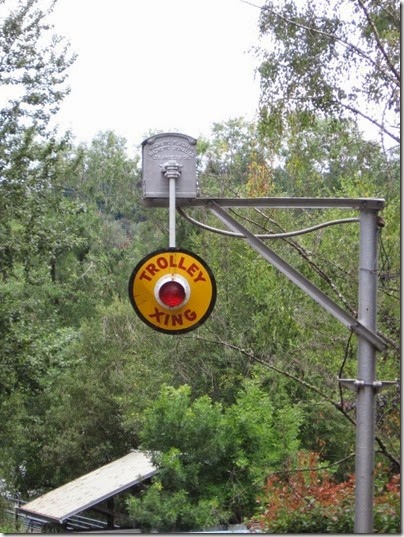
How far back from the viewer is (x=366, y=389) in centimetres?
570

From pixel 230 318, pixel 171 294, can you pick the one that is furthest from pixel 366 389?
pixel 230 318

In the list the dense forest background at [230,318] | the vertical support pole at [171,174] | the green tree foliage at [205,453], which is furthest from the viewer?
the green tree foliage at [205,453]

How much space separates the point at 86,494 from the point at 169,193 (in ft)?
61.6

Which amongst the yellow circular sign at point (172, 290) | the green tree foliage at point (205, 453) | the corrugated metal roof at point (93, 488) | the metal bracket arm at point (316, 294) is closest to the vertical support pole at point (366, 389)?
the metal bracket arm at point (316, 294)

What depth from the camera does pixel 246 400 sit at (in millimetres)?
20094

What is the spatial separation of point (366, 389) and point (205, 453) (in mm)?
14175

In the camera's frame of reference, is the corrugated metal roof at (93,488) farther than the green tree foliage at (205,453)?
Yes

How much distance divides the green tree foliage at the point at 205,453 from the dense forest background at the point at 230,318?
0.13ft

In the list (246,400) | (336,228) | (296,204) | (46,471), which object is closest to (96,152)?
(46,471)

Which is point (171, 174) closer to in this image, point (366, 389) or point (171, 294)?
point (171, 294)

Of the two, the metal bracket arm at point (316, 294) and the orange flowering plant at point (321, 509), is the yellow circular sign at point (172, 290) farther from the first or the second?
the orange flowering plant at point (321, 509)

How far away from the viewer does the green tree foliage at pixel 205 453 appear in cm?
1930

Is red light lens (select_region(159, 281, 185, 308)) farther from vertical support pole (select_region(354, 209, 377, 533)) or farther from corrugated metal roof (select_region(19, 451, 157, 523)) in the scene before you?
corrugated metal roof (select_region(19, 451, 157, 523))

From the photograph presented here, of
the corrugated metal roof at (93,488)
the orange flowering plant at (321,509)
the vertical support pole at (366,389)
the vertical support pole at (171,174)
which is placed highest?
the vertical support pole at (171,174)
